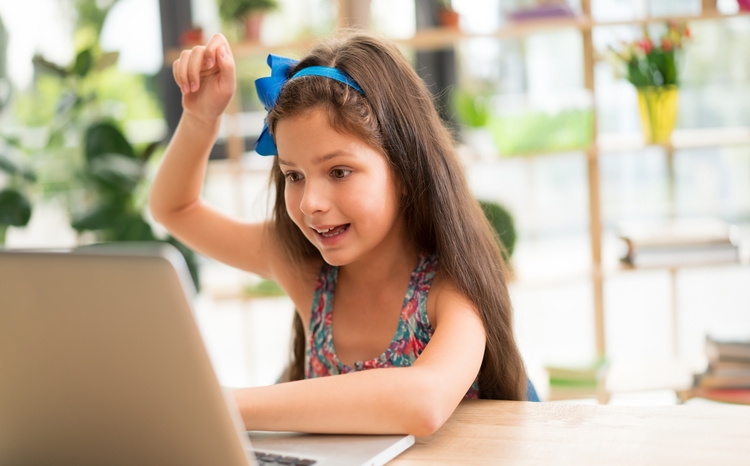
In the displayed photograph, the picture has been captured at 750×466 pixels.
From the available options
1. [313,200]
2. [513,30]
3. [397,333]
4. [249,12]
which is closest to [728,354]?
[513,30]

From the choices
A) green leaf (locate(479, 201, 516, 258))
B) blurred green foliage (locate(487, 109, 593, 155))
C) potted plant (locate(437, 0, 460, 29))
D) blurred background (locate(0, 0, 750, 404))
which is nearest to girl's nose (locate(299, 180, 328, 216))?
green leaf (locate(479, 201, 516, 258))

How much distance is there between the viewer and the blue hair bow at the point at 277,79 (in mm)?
1097

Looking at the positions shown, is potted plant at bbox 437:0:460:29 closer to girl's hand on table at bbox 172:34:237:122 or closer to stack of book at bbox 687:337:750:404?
stack of book at bbox 687:337:750:404

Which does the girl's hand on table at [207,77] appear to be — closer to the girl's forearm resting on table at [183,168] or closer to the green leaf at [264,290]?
the girl's forearm resting on table at [183,168]

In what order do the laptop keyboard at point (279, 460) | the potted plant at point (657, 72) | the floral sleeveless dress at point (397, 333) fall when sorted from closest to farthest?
the laptop keyboard at point (279, 460) < the floral sleeveless dress at point (397, 333) < the potted plant at point (657, 72)

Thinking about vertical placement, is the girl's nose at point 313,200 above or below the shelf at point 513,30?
below

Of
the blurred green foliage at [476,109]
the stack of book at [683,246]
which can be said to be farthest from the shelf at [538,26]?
the stack of book at [683,246]

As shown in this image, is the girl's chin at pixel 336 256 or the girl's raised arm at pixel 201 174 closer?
the girl's chin at pixel 336 256

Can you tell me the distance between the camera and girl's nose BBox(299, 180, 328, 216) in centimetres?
103

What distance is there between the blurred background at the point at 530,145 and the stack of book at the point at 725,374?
0.14 ft

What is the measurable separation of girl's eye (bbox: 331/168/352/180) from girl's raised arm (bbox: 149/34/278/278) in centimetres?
29

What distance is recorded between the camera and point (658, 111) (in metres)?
2.50

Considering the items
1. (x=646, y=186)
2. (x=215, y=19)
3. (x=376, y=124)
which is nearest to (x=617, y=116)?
(x=646, y=186)

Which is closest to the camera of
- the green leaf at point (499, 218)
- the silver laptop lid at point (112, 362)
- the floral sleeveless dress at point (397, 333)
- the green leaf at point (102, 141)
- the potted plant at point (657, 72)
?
the silver laptop lid at point (112, 362)
